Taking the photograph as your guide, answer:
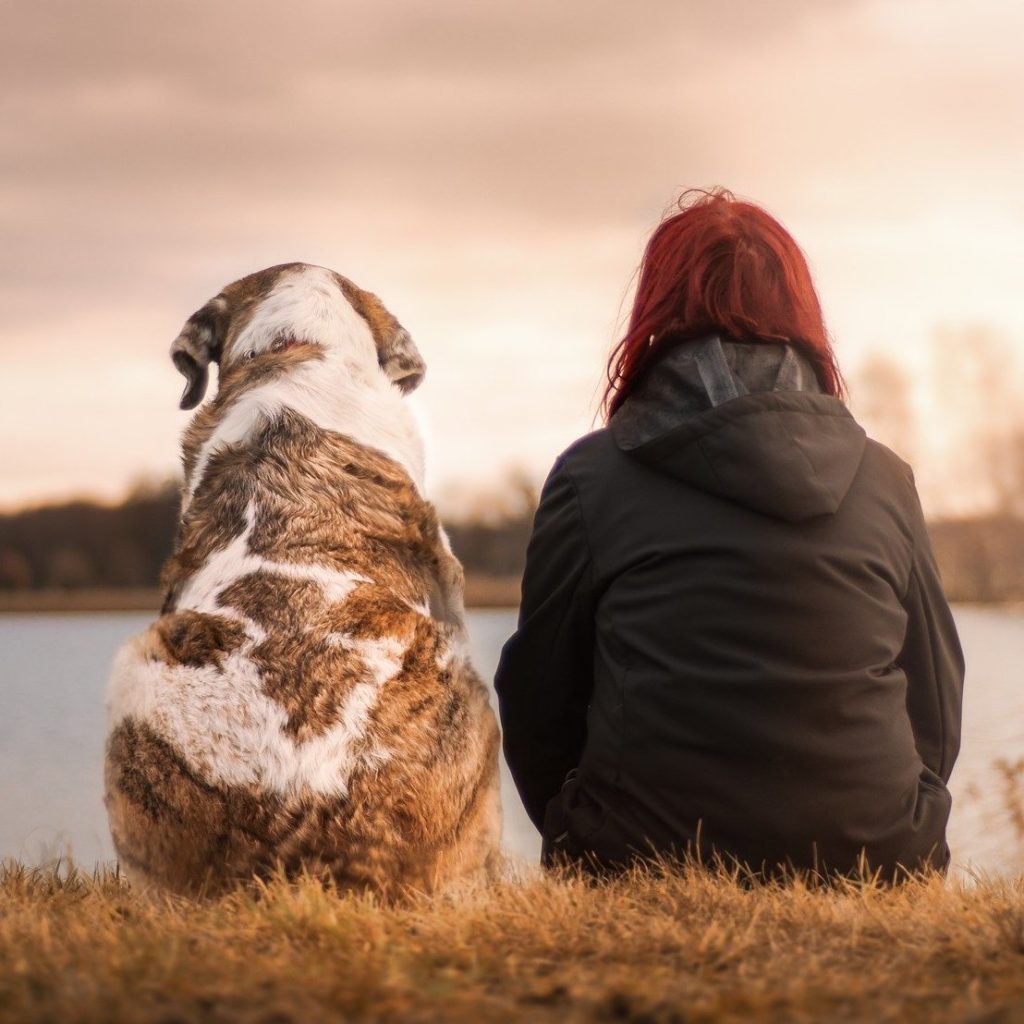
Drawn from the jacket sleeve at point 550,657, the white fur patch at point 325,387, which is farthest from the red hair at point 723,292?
the white fur patch at point 325,387

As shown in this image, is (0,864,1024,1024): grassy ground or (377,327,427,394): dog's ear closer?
(0,864,1024,1024): grassy ground

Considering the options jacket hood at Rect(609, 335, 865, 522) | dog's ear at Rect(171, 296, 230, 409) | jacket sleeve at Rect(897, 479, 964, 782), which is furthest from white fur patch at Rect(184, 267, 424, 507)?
jacket sleeve at Rect(897, 479, 964, 782)

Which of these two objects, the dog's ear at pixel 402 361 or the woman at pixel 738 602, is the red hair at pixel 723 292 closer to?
the woman at pixel 738 602

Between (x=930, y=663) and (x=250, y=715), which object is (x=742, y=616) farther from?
(x=250, y=715)

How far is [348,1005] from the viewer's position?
7.75ft

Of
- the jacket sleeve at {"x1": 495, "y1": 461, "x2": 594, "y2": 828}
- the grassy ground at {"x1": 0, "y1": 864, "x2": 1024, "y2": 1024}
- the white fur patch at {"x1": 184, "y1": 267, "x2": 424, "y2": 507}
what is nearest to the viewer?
the grassy ground at {"x1": 0, "y1": 864, "x2": 1024, "y2": 1024}

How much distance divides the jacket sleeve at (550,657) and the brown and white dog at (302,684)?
186mm

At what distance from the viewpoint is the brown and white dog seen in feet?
11.4

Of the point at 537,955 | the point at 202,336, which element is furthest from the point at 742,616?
the point at 202,336

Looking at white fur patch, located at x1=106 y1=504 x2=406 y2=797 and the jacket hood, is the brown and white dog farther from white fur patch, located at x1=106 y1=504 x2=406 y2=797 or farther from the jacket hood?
the jacket hood

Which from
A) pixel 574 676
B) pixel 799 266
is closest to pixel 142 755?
pixel 574 676

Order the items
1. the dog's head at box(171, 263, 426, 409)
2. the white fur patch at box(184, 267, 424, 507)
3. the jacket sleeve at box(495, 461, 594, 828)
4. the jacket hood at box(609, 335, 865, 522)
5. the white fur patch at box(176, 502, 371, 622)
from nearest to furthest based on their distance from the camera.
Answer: the jacket hood at box(609, 335, 865, 522) < the white fur patch at box(176, 502, 371, 622) < the jacket sleeve at box(495, 461, 594, 828) < the white fur patch at box(184, 267, 424, 507) < the dog's head at box(171, 263, 426, 409)

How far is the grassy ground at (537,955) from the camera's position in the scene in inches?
92.7

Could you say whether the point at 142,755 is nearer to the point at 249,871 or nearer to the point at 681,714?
the point at 249,871
